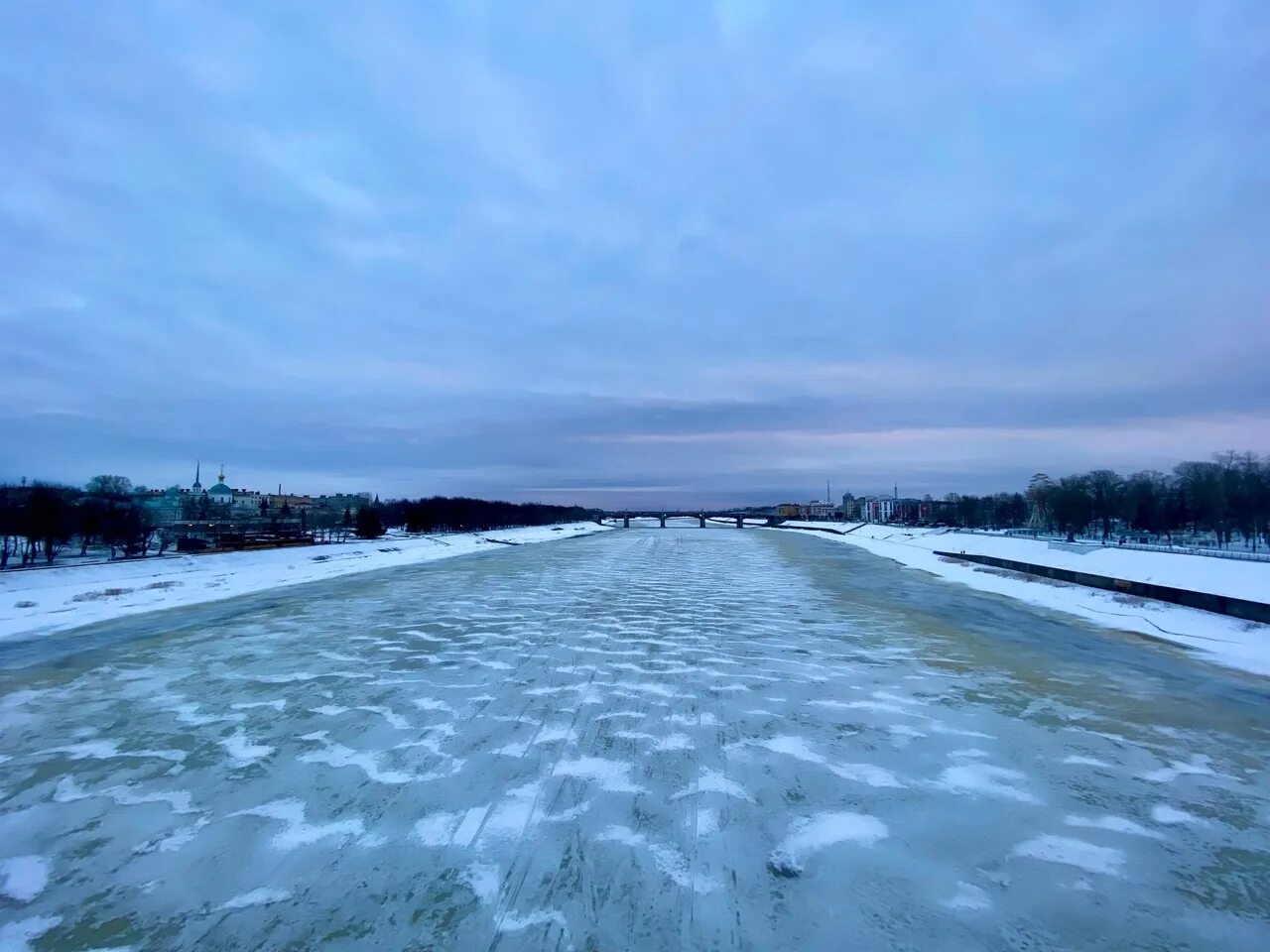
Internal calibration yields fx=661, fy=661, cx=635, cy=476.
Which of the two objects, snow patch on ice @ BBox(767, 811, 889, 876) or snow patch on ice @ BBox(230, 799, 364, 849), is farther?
snow patch on ice @ BBox(230, 799, 364, 849)

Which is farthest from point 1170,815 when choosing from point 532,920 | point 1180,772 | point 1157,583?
point 1157,583

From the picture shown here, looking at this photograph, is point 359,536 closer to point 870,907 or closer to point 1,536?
point 1,536

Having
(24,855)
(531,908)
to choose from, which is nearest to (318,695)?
(24,855)

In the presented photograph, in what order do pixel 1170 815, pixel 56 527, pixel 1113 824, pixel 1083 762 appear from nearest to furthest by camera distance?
1. pixel 1113 824
2. pixel 1170 815
3. pixel 1083 762
4. pixel 56 527

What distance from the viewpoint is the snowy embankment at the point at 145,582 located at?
A: 1451 cm

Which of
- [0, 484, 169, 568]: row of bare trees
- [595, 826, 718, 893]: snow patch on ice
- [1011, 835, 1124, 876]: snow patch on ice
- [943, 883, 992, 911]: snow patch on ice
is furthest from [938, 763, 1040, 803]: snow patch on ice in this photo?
[0, 484, 169, 568]: row of bare trees

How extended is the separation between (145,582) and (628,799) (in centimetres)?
2326

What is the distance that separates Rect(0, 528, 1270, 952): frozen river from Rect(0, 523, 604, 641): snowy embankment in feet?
17.0

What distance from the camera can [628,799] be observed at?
15.5 feet

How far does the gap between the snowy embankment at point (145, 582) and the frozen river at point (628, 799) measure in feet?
17.0

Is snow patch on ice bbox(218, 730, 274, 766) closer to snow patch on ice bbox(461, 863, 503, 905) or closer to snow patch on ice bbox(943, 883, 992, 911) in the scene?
snow patch on ice bbox(461, 863, 503, 905)

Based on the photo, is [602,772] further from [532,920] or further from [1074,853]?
[1074,853]

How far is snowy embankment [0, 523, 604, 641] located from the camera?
47.6 feet

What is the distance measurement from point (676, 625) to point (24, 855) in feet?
31.5
